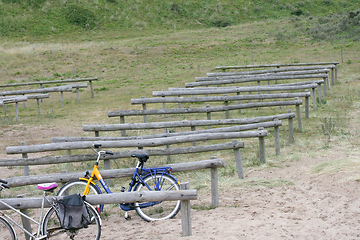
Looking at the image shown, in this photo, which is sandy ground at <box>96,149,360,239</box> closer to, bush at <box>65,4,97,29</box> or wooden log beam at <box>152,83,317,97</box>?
wooden log beam at <box>152,83,317,97</box>

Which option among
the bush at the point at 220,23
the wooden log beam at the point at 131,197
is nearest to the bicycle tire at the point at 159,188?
the wooden log beam at the point at 131,197

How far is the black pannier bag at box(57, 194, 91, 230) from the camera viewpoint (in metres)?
4.26

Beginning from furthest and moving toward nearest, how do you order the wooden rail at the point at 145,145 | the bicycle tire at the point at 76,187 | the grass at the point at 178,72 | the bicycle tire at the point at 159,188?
the grass at the point at 178,72, the wooden rail at the point at 145,145, the bicycle tire at the point at 159,188, the bicycle tire at the point at 76,187

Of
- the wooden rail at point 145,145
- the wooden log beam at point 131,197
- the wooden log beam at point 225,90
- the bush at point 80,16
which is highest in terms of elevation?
the bush at point 80,16

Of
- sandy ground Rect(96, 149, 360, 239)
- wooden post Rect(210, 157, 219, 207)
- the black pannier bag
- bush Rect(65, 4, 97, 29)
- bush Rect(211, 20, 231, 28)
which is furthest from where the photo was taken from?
bush Rect(211, 20, 231, 28)

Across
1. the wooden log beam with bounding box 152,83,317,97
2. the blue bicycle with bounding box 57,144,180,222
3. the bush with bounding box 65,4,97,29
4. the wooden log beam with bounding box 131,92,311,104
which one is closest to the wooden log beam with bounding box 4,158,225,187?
the blue bicycle with bounding box 57,144,180,222

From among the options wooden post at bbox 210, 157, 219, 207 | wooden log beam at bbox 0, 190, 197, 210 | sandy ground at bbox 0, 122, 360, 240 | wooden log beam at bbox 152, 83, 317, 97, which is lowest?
sandy ground at bbox 0, 122, 360, 240

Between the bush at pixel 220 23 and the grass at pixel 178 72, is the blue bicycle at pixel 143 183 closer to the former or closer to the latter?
the grass at pixel 178 72

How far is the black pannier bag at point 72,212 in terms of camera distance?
426 centimetres

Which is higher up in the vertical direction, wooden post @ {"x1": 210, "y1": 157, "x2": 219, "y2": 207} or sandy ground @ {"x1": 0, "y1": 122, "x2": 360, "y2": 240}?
wooden post @ {"x1": 210, "y1": 157, "x2": 219, "y2": 207}

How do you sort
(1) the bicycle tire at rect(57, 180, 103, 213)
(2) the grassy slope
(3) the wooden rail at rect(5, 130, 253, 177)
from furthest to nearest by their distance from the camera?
(2) the grassy slope < (3) the wooden rail at rect(5, 130, 253, 177) < (1) the bicycle tire at rect(57, 180, 103, 213)

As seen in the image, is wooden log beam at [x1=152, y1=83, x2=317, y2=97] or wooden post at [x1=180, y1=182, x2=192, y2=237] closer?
wooden post at [x1=180, y1=182, x2=192, y2=237]

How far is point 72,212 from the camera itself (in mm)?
4273

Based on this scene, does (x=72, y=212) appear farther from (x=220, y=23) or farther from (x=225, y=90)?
(x=220, y=23)
